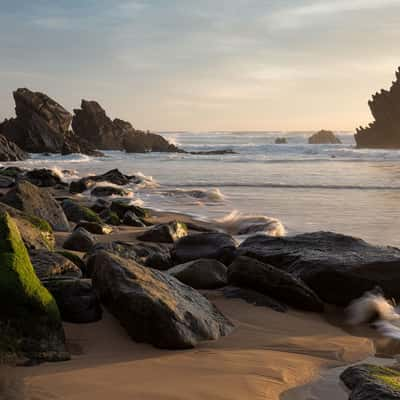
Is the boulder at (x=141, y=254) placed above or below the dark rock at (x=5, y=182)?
below

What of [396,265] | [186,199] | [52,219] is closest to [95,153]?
[186,199]

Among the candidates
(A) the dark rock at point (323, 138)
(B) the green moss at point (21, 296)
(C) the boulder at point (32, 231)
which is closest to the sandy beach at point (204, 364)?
(B) the green moss at point (21, 296)

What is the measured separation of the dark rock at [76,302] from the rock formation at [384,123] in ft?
303

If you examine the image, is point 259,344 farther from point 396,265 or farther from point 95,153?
point 95,153

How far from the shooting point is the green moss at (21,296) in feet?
11.1

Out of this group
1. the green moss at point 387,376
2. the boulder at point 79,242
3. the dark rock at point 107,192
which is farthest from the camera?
the dark rock at point 107,192

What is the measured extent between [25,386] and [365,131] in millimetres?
95590

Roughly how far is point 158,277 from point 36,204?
489 centimetres

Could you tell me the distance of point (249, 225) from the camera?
10.5 meters

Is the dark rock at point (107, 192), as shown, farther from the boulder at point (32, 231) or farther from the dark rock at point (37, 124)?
the dark rock at point (37, 124)

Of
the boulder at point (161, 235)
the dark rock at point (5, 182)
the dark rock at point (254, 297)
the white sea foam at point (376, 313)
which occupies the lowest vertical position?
the white sea foam at point (376, 313)

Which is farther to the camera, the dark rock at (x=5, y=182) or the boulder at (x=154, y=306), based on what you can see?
the dark rock at (x=5, y=182)

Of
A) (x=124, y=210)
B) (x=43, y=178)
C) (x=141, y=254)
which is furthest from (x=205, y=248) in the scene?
(x=43, y=178)

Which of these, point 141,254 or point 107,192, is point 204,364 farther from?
point 107,192
